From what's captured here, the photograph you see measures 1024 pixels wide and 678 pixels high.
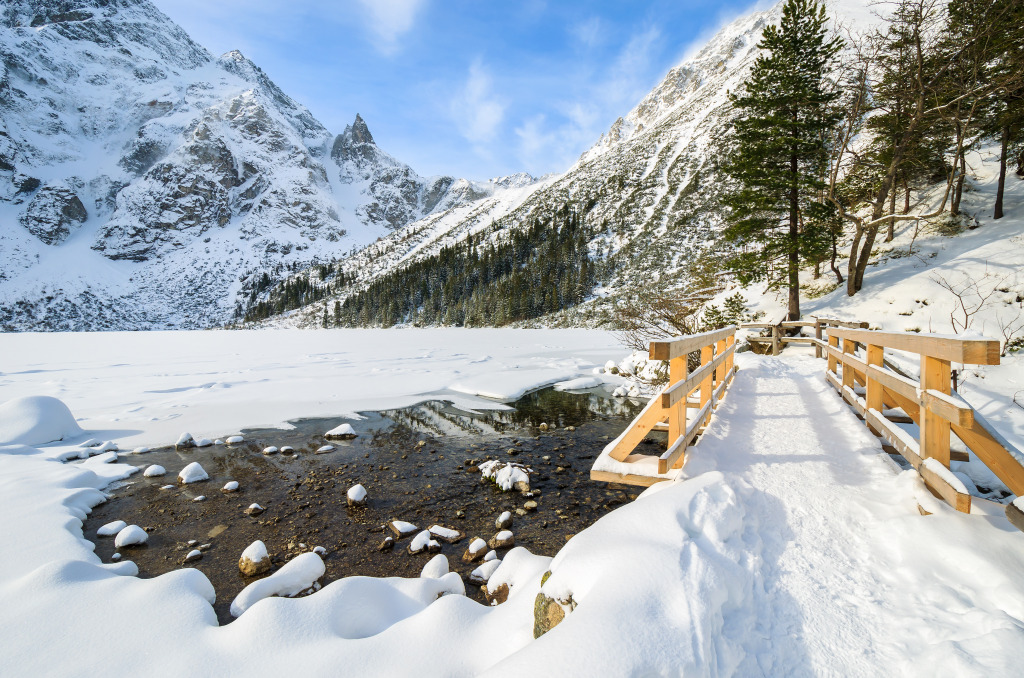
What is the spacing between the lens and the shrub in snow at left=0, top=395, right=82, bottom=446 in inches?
304

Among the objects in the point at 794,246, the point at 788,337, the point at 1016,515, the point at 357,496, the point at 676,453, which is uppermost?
the point at 794,246

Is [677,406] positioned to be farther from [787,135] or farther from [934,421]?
[787,135]

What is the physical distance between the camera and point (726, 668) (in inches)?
72.4

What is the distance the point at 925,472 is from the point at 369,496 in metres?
6.13

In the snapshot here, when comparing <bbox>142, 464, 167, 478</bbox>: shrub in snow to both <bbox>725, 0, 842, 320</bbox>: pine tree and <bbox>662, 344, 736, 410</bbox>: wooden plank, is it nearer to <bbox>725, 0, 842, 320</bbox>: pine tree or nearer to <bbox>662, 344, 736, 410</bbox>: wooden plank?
<bbox>662, 344, 736, 410</bbox>: wooden plank

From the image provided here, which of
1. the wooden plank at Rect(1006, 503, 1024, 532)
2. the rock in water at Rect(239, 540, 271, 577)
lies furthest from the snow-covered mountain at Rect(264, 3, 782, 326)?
the rock in water at Rect(239, 540, 271, 577)

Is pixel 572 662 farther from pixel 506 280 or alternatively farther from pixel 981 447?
pixel 506 280

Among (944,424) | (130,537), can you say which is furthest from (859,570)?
(130,537)

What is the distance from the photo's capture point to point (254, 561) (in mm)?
4238

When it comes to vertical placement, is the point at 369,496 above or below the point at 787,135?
below

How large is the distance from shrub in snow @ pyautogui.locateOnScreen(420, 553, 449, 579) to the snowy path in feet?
8.65

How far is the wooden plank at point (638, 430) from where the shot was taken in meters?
4.12

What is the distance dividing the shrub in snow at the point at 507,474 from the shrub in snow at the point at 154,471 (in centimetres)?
523

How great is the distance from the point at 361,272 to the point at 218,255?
3158 inches
